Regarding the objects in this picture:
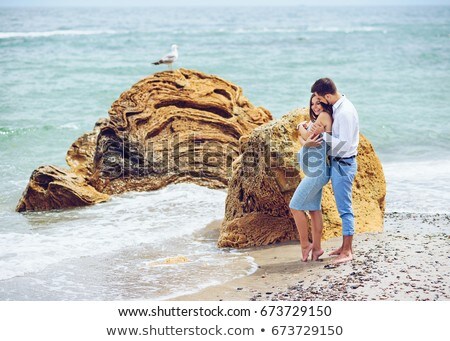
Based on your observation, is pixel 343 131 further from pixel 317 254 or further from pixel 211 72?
pixel 211 72

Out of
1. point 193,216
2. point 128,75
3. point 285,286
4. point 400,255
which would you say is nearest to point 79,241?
point 193,216

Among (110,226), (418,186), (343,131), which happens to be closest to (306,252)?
(343,131)

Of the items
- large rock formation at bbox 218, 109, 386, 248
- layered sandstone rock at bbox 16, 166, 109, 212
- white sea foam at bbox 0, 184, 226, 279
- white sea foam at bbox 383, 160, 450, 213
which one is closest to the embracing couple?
large rock formation at bbox 218, 109, 386, 248

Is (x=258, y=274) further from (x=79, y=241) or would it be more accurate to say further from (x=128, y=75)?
(x=128, y=75)

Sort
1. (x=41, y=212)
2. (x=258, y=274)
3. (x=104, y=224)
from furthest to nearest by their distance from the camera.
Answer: (x=41, y=212) → (x=104, y=224) → (x=258, y=274)

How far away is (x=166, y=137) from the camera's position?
11.0 m

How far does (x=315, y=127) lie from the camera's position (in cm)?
623

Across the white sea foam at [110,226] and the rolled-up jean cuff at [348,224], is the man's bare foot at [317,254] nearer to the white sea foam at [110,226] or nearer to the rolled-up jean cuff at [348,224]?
the rolled-up jean cuff at [348,224]

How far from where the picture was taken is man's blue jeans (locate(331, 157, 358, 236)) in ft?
20.5

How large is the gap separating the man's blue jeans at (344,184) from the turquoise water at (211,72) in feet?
3.64

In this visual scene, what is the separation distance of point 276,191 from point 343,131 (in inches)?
61.1

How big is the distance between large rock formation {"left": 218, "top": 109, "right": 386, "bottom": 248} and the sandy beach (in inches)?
8.9

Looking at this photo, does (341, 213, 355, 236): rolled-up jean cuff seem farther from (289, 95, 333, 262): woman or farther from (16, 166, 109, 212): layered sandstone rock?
(16, 166, 109, 212): layered sandstone rock

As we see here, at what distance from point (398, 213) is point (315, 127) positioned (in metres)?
3.51
